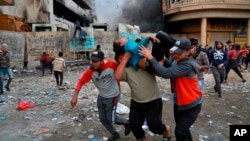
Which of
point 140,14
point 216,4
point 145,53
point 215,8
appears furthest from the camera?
point 140,14

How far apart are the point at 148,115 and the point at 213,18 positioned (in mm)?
21513

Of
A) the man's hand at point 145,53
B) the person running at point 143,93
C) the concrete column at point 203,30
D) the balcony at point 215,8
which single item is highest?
the balcony at point 215,8

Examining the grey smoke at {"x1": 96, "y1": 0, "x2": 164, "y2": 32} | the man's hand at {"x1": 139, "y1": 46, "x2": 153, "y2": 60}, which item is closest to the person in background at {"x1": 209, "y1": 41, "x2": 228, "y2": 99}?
the man's hand at {"x1": 139, "y1": 46, "x2": 153, "y2": 60}

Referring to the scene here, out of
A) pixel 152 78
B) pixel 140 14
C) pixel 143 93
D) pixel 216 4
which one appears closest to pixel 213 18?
pixel 216 4

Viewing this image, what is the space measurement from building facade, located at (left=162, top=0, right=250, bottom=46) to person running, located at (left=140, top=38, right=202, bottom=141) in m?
20.0

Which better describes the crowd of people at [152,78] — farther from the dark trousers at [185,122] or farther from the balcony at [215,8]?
the balcony at [215,8]

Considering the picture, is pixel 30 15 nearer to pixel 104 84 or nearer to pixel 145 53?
pixel 104 84

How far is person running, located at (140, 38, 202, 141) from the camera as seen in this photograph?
2629 millimetres

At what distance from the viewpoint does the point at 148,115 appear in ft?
9.68

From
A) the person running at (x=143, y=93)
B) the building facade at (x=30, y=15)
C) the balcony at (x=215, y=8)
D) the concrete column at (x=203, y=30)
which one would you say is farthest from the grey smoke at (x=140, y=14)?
the person running at (x=143, y=93)

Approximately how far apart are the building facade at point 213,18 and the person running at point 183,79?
65.7ft

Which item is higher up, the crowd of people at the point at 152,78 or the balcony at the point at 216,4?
the balcony at the point at 216,4

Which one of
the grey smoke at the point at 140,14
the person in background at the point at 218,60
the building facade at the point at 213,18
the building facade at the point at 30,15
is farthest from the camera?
the grey smoke at the point at 140,14

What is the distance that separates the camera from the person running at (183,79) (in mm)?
2629
